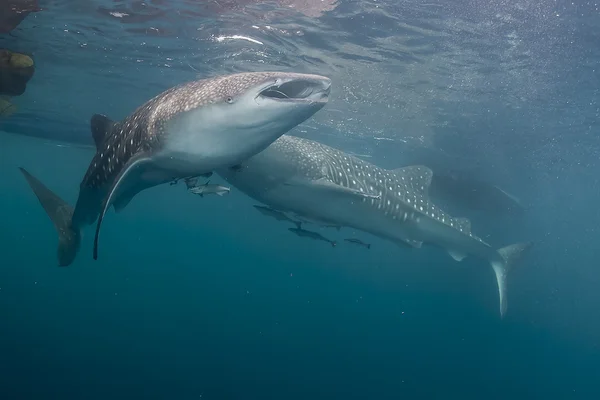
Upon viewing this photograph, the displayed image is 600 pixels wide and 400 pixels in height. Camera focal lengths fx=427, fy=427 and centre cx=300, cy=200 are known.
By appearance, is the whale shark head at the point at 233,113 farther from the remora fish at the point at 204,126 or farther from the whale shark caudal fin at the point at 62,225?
the whale shark caudal fin at the point at 62,225

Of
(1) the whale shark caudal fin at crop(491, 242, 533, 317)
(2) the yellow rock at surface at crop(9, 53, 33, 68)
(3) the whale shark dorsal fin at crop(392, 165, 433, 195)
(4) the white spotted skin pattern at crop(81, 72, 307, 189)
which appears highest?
(4) the white spotted skin pattern at crop(81, 72, 307, 189)

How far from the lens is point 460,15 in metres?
10.6

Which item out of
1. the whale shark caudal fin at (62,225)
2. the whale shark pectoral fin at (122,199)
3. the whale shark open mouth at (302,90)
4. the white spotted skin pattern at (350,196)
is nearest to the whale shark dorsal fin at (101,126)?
the whale shark pectoral fin at (122,199)

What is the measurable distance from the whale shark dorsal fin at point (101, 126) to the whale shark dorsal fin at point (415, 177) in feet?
21.1

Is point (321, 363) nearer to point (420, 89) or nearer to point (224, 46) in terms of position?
point (420, 89)

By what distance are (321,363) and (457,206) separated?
41.6 ft

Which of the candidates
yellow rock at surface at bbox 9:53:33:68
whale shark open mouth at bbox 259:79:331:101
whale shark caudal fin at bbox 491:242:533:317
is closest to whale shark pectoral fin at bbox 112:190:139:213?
whale shark open mouth at bbox 259:79:331:101

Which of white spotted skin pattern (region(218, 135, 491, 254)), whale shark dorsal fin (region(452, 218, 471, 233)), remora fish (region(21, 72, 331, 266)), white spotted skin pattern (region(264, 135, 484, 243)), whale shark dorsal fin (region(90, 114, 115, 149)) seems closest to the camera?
remora fish (region(21, 72, 331, 266))

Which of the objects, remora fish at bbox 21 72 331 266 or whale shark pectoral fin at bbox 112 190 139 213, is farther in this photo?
whale shark pectoral fin at bbox 112 190 139 213

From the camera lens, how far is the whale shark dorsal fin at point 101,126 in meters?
5.91

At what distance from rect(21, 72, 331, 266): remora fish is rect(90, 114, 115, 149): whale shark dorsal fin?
0.26 meters

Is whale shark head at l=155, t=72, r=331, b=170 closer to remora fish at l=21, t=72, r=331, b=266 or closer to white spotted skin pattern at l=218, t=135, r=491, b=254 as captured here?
remora fish at l=21, t=72, r=331, b=266

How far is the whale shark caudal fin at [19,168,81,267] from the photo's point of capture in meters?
7.59

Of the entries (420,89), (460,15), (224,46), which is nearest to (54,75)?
(224,46)
